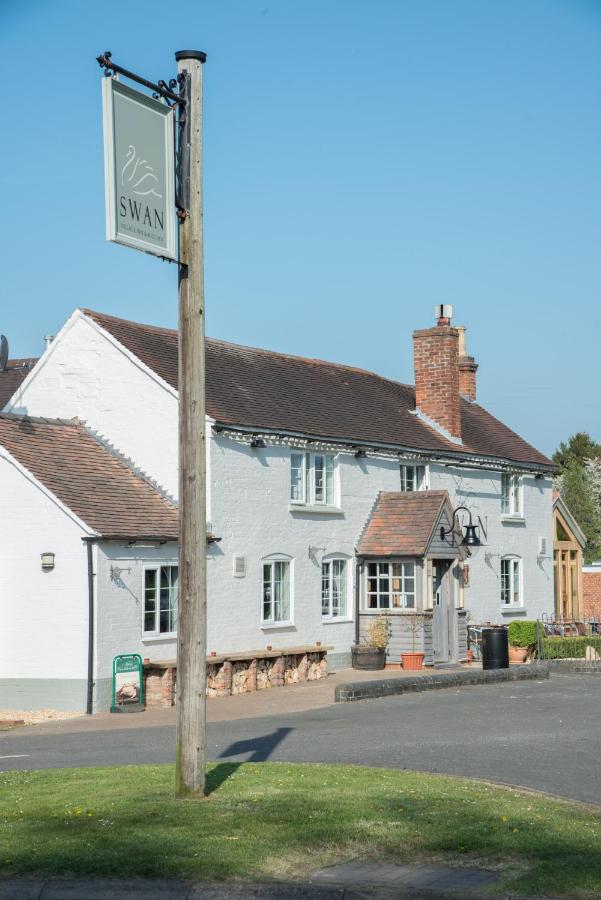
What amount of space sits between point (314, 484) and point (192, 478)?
1819cm

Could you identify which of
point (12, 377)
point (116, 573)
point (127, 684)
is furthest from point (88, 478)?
point (12, 377)

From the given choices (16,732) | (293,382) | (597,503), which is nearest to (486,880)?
(16,732)

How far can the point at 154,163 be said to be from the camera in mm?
10820

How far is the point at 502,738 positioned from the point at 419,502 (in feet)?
46.3

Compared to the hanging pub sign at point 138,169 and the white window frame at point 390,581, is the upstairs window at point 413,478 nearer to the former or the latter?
the white window frame at point 390,581

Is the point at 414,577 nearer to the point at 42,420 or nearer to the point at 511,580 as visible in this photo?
the point at 511,580

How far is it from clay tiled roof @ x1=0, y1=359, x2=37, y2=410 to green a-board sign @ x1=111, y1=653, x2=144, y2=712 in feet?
53.9

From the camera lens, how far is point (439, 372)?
1359 inches

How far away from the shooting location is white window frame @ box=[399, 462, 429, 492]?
32.5 m

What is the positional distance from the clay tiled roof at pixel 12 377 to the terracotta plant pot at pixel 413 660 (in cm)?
1516

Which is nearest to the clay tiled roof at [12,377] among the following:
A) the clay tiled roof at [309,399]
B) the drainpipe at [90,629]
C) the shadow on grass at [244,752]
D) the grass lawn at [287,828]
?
the clay tiled roof at [309,399]

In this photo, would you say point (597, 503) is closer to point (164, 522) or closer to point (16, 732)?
point (164, 522)

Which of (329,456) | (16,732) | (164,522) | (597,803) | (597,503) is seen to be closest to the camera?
(597,803)

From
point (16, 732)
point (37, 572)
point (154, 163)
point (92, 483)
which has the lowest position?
point (16, 732)
